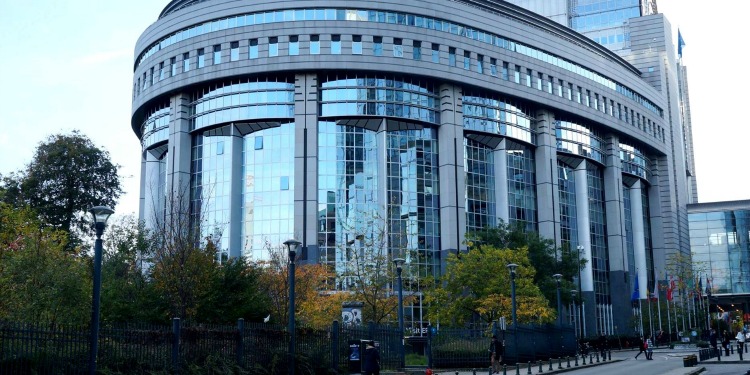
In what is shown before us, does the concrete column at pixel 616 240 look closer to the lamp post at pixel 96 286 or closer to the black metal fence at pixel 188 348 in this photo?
the black metal fence at pixel 188 348

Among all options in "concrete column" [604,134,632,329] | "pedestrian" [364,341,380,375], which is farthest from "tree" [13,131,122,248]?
"concrete column" [604,134,632,329]

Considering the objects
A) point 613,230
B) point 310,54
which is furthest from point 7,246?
point 613,230

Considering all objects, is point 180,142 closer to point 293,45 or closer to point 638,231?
point 293,45

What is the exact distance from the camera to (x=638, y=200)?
11031 cm

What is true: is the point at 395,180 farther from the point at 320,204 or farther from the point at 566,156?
the point at 566,156

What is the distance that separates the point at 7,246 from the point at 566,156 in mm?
67182

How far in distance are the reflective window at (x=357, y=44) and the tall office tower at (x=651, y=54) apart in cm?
4810

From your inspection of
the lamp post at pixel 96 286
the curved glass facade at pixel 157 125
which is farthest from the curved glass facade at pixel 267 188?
the lamp post at pixel 96 286

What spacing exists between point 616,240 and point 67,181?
6471cm

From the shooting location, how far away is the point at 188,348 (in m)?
26.2

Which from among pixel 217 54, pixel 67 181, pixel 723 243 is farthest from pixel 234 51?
pixel 723 243

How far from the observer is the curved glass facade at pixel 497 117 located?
8562cm

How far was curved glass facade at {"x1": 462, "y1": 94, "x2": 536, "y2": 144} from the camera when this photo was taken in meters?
85.6

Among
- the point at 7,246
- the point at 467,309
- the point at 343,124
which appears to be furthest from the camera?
the point at 343,124
